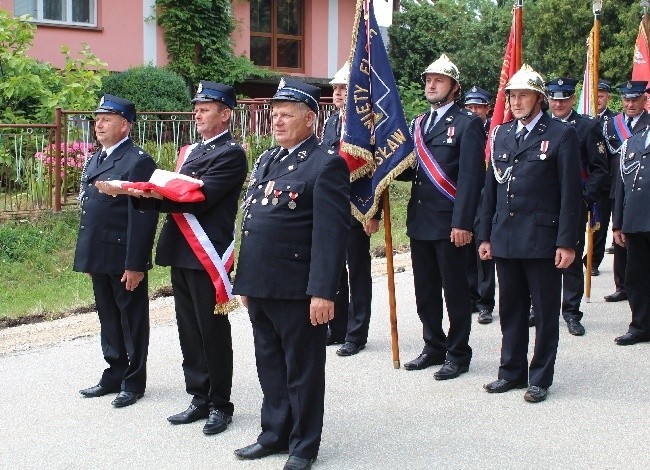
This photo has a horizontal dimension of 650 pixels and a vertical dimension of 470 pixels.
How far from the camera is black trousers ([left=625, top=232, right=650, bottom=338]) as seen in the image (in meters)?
7.87

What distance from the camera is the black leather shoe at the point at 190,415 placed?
5844 millimetres

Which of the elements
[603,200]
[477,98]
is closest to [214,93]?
[477,98]

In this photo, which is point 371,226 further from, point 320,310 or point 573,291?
point 320,310

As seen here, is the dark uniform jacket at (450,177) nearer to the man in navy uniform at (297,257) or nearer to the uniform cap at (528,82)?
the uniform cap at (528,82)

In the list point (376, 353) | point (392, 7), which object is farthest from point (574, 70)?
point (376, 353)

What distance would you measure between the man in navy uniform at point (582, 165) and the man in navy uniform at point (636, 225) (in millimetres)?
209

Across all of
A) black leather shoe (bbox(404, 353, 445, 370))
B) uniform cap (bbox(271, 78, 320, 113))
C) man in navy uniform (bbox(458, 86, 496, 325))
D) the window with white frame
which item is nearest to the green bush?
the window with white frame

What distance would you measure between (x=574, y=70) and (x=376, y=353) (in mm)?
17903

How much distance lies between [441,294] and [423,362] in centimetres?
51

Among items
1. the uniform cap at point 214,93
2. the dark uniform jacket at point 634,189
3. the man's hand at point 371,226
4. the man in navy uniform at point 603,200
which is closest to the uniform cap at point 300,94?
the uniform cap at point 214,93

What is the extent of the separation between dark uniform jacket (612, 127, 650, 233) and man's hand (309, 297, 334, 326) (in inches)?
149

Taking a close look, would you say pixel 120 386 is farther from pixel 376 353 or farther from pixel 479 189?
pixel 479 189

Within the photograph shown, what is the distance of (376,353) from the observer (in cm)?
754

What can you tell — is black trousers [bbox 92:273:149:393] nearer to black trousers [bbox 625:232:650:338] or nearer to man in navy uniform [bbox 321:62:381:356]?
man in navy uniform [bbox 321:62:381:356]
